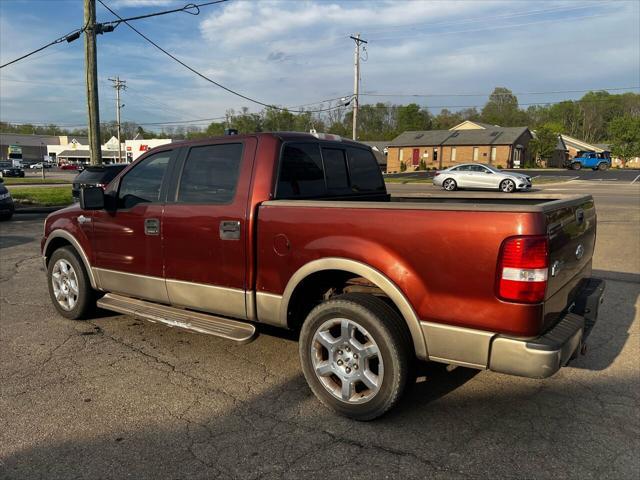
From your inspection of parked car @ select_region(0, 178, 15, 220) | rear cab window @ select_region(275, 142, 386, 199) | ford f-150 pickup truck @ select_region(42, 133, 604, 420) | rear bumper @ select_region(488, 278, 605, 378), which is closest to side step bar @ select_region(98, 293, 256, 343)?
ford f-150 pickup truck @ select_region(42, 133, 604, 420)

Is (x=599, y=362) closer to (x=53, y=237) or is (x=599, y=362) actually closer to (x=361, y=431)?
(x=361, y=431)

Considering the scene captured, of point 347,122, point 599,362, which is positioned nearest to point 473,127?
point 347,122

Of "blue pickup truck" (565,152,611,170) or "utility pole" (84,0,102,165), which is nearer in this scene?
"utility pole" (84,0,102,165)

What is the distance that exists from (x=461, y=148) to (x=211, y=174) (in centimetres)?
6295

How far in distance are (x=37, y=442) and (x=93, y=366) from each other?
1165 mm

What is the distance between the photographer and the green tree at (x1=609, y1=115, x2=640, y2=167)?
72.1 meters

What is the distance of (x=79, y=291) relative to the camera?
519cm

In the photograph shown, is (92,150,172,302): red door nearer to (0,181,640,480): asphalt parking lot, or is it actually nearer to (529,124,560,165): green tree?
(0,181,640,480): asphalt parking lot

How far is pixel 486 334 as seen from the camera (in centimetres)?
280

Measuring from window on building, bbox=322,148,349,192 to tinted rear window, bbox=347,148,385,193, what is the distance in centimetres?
11

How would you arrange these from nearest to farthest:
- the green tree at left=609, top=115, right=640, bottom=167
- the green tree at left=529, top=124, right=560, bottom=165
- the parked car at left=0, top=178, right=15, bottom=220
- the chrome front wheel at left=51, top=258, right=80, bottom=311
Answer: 1. the chrome front wheel at left=51, top=258, right=80, bottom=311
2. the parked car at left=0, top=178, right=15, bottom=220
3. the green tree at left=529, top=124, right=560, bottom=165
4. the green tree at left=609, top=115, right=640, bottom=167

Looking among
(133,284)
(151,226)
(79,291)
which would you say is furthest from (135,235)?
(79,291)

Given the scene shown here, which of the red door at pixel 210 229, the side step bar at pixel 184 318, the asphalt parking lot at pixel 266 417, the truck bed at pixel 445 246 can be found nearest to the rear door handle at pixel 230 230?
the red door at pixel 210 229

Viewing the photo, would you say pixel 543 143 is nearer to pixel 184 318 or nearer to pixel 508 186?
pixel 508 186
